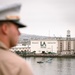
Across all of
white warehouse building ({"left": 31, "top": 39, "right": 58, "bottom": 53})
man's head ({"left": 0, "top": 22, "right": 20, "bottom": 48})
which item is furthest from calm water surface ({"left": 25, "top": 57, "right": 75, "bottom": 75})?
man's head ({"left": 0, "top": 22, "right": 20, "bottom": 48})

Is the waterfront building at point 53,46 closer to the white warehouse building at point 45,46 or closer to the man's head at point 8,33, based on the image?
the white warehouse building at point 45,46

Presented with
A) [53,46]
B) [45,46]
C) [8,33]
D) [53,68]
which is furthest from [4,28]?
[45,46]

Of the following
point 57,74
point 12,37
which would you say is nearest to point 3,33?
point 12,37

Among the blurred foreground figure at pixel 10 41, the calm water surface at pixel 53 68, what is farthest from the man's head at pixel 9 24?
the calm water surface at pixel 53 68

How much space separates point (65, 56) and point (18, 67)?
2829cm

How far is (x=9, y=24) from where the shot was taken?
1.53ft

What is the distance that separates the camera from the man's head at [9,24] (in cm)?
46

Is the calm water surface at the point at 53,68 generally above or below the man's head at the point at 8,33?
below

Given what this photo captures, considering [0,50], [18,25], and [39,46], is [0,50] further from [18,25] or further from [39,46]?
[39,46]

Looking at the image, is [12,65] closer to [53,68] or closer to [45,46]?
[53,68]

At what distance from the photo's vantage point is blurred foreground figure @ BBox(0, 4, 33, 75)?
44 centimetres

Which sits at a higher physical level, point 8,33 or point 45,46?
point 45,46

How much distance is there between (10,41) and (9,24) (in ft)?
0.07

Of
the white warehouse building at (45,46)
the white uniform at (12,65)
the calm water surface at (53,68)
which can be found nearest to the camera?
Answer: the white uniform at (12,65)
